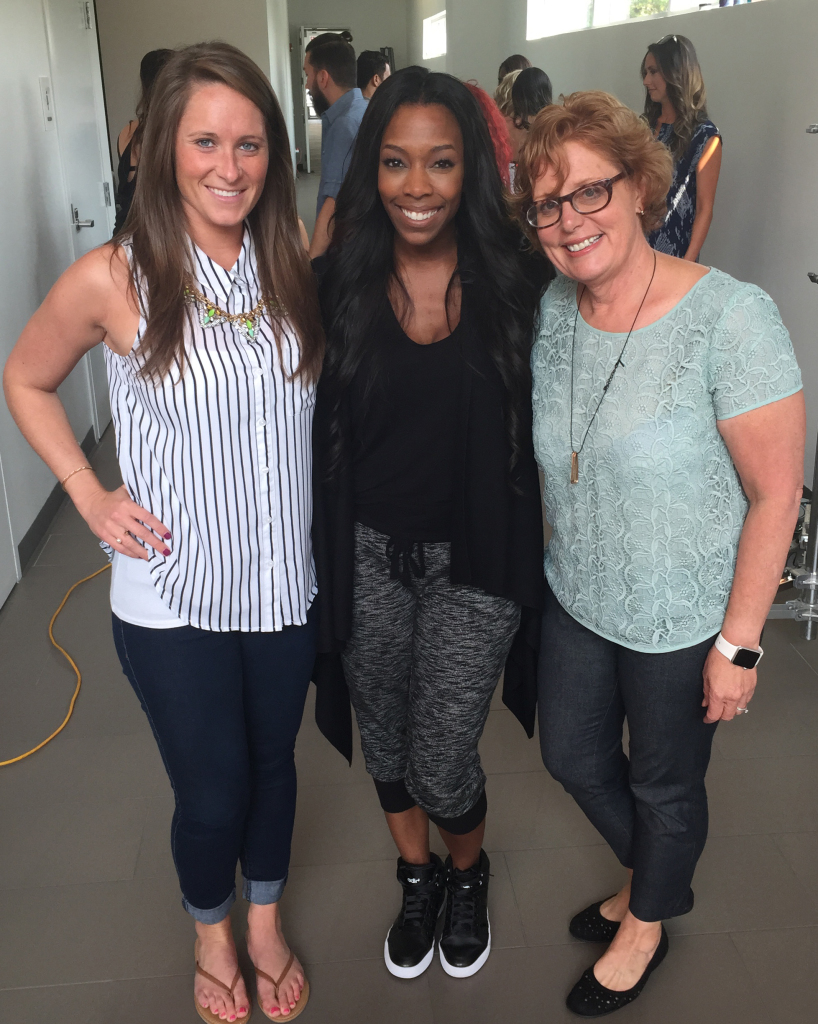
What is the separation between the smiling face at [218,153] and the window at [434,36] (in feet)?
43.5

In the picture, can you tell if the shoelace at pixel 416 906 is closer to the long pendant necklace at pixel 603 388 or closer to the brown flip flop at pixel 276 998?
the brown flip flop at pixel 276 998

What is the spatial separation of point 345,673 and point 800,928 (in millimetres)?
1126

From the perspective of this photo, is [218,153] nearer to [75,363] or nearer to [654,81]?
[75,363]

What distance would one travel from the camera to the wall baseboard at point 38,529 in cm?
373

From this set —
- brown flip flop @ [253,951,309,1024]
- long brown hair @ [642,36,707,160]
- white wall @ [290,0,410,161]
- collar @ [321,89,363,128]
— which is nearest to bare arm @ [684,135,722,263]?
long brown hair @ [642,36,707,160]

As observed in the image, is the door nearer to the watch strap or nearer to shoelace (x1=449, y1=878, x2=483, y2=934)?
shoelace (x1=449, y1=878, x2=483, y2=934)

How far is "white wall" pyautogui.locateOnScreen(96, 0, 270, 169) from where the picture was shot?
6.77m

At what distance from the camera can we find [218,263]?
1.47 m

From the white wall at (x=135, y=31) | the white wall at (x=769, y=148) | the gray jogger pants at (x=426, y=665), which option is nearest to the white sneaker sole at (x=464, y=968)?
the gray jogger pants at (x=426, y=665)

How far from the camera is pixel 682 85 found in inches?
160

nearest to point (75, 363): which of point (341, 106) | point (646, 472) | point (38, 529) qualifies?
point (646, 472)

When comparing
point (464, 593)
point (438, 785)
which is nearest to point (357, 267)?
point (464, 593)

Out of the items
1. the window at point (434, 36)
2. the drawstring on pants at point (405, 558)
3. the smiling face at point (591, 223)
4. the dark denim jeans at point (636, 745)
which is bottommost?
the dark denim jeans at point (636, 745)

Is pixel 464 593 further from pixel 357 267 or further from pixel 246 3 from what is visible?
pixel 246 3
